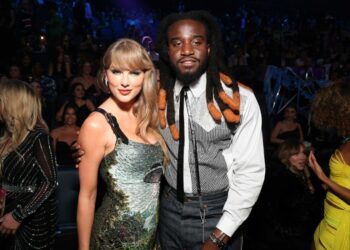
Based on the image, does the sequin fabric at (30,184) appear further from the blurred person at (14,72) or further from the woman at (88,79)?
the blurred person at (14,72)

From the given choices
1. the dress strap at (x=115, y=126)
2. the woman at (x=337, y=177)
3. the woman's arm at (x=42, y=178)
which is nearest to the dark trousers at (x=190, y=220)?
the dress strap at (x=115, y=126)

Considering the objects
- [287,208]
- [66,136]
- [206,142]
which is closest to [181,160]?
[206,142]

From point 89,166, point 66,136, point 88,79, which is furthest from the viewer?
point 88,79

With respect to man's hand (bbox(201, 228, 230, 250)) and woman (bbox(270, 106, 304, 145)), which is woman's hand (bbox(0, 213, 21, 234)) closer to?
man's hand (bbox(201, 228, 230, 250))

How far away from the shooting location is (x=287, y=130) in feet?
21.1

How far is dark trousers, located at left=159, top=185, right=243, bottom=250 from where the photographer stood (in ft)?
6.81

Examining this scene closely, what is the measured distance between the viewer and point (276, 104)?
8.02 metres

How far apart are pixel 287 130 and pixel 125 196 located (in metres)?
4.91

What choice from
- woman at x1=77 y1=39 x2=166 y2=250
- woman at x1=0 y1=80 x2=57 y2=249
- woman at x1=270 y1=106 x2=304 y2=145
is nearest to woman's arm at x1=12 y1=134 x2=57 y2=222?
woman at x1=0 y1=80 x2=57 y2=249

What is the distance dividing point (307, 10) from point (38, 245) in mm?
14975

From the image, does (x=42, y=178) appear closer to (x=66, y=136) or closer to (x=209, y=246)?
(x=209, y=246)

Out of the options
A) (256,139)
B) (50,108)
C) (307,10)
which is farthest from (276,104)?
(307,10)

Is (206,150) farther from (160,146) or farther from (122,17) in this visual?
(122,17)

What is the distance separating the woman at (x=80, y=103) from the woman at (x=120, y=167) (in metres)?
3.78
